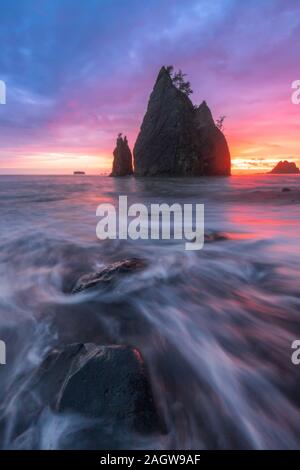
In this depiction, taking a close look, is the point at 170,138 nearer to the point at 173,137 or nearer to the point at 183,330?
the point at 173,137

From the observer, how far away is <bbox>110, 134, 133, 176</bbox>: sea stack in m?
73.9

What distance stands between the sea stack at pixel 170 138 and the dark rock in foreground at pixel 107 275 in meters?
59.6

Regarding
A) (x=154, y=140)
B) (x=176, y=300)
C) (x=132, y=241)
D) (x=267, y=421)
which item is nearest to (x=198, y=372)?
(x=267, y=421)

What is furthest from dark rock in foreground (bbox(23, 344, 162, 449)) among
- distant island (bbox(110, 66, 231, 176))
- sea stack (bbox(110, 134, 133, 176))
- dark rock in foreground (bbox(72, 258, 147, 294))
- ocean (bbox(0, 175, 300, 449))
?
sea stack (bbox(110, 134, 133, 176))

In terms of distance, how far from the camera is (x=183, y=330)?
11.0ft

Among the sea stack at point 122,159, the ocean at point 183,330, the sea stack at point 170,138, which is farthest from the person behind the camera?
the sea stack at point 122,159

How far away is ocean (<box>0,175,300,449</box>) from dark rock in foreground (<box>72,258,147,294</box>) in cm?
16

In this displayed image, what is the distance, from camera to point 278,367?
266cm

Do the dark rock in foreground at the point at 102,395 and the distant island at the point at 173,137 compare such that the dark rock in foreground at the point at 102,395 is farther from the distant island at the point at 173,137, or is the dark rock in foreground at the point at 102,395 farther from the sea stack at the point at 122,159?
the sea stack at the point at 122,159

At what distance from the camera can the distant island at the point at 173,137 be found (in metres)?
61.5

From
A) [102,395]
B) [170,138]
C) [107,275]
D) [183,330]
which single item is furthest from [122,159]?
[102,395]

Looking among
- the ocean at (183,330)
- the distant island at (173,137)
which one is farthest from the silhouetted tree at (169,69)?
the ocean at (183,330)

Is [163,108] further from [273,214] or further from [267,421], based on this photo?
[267,421]

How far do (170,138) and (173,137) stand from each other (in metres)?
0.69
